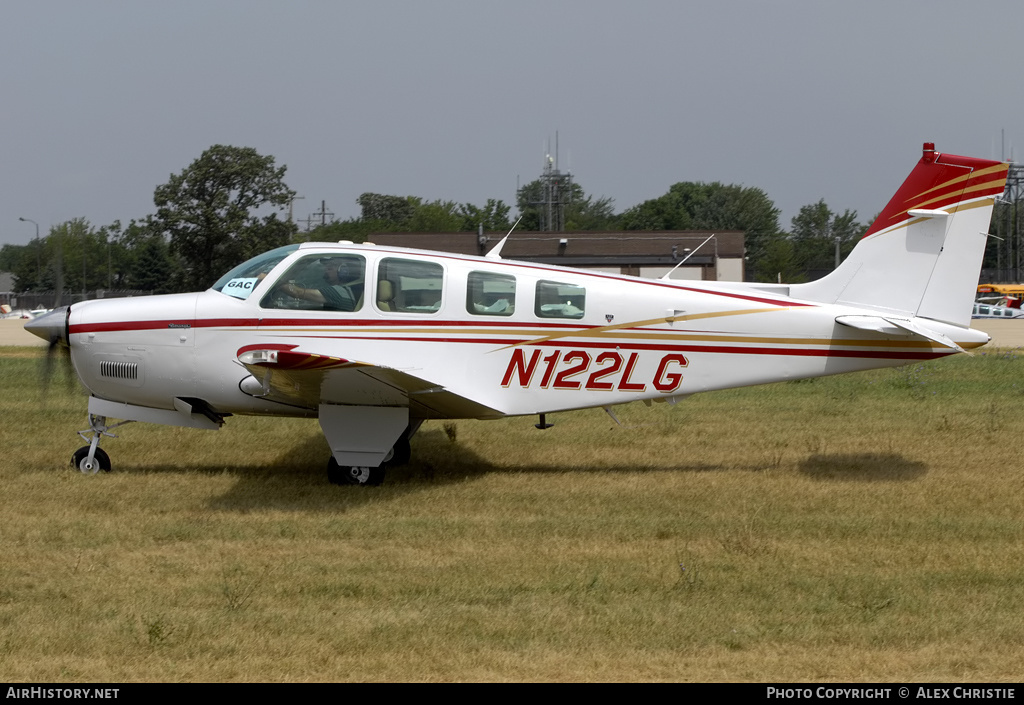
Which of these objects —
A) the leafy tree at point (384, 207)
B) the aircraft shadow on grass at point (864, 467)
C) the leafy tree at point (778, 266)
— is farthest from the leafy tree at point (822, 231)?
the aircraft shadow on grass at point (864, 467)

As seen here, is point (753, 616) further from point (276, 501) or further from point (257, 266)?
point (257, 266)

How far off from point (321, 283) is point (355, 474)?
65.4 inches

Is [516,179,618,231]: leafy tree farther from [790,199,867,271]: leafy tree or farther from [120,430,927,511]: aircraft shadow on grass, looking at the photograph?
[120,430,927,511]: aircraft shadow on grass

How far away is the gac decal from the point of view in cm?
886

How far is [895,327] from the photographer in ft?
28.1

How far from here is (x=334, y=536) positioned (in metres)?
7.27

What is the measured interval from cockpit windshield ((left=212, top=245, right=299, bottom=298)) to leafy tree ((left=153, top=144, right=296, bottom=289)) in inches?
1522

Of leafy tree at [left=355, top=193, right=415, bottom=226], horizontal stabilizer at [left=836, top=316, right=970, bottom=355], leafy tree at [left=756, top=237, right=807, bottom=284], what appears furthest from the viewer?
leafy tree at [left=355, top=193, right=415, bottom=226]

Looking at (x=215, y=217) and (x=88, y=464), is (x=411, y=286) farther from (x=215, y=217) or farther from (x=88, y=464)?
(x=215, y=217)

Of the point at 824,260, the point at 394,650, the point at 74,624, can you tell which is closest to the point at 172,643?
the point at 74,624

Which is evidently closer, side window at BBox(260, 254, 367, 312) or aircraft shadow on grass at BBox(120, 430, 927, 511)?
aircraft shadow on grass at BBox(120, 430, 927, 511)

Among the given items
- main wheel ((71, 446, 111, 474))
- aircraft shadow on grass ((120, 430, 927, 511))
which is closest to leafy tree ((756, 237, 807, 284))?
aircraft shadow on grass ((120, 430, 927, 511))

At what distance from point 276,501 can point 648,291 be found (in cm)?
360

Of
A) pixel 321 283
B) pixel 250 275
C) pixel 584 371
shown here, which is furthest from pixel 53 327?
pixel 584 371
